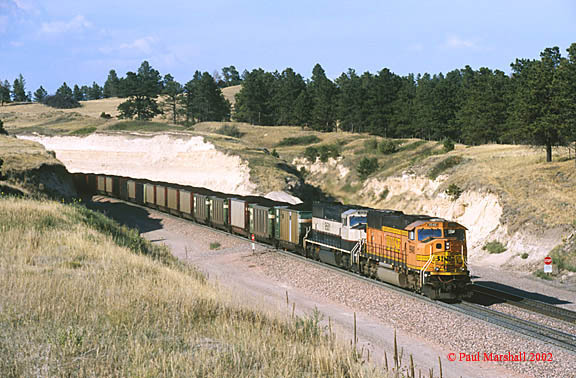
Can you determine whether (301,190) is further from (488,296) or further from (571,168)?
(488,296)

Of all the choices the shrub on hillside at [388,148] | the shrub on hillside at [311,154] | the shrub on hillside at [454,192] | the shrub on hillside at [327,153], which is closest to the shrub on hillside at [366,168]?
the shrub on hillside at [388,148]

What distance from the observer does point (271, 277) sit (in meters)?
28.8

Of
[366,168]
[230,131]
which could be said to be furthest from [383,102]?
[230,131]

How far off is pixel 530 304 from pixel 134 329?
18.2 metres

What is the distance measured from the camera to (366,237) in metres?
26.7

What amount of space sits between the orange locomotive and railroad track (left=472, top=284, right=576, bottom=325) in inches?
52.3

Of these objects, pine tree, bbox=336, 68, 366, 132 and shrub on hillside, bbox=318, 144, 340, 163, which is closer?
shrub on hillside, bbox=318, 144, 340, 163

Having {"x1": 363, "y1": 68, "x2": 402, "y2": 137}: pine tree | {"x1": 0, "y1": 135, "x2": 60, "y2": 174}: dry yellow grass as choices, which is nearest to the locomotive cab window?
{"x1": 0, "y1": 135, "x2": 60, "y2": 174}: dry yellow grass

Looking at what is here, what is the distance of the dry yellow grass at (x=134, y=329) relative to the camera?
9203 mm

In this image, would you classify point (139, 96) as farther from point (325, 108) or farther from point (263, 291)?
point (263, 291)

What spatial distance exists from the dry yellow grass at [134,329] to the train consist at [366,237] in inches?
386

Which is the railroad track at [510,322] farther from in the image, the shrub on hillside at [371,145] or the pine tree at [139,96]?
the pine tree at [139,96]

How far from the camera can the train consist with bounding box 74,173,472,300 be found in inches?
866

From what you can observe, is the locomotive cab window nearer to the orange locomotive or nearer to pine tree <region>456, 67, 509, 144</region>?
the orange locomotive
